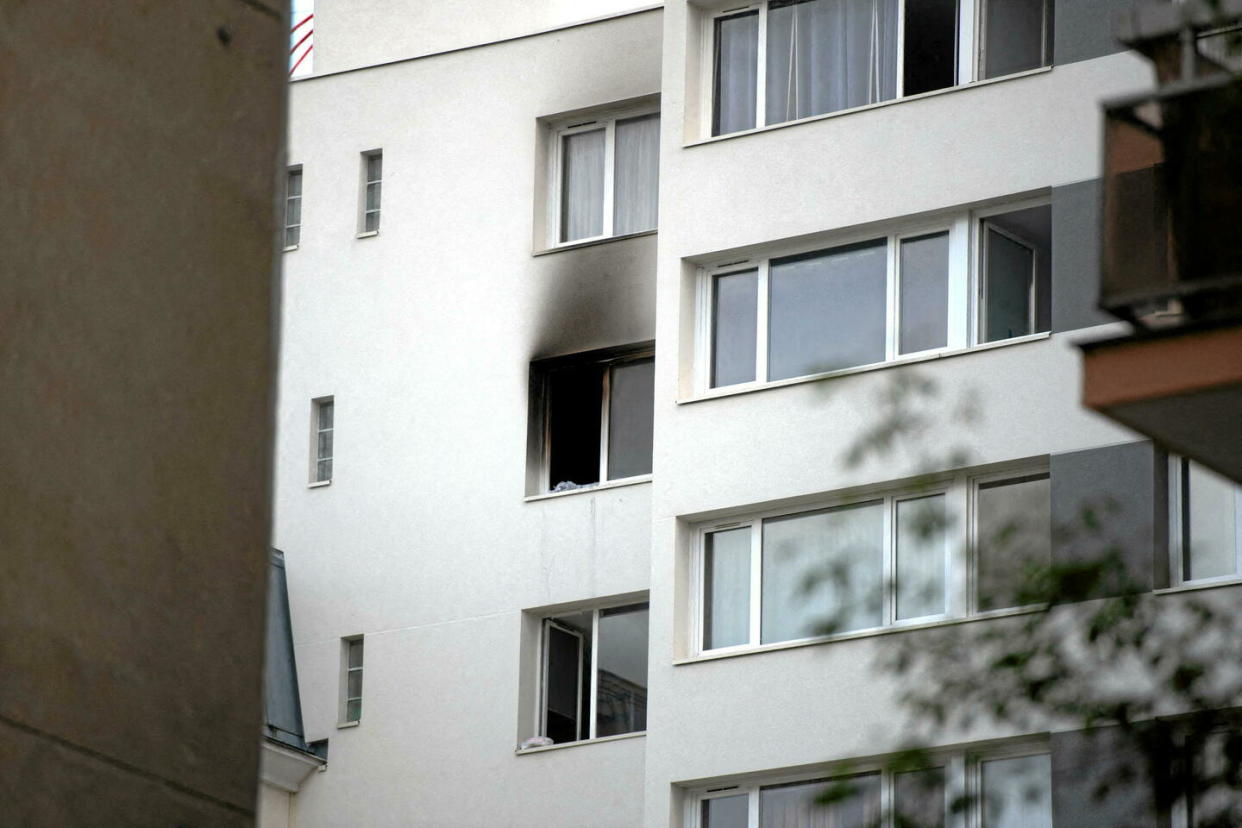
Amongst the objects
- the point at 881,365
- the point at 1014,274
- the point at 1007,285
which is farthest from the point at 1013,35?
the point at 881,365

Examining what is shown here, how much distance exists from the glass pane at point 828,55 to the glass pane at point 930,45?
177mm

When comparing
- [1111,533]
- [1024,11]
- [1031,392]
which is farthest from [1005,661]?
[1024,11]

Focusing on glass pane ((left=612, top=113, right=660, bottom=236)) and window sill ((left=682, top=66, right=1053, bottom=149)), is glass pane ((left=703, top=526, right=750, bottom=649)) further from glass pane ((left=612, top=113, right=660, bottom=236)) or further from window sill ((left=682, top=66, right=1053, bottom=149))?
glass pane ((left=612, top=113, right=660, bottom=236))

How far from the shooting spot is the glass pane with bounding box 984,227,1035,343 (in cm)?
2247

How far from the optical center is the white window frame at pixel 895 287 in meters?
22.4

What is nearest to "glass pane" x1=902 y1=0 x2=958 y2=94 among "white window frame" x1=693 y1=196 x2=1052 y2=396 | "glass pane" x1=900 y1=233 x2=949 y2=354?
"white window frame" x1=693 y1=196 x2=1052 y2=396

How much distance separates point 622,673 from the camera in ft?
84.8

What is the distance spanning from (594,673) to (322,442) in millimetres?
4790

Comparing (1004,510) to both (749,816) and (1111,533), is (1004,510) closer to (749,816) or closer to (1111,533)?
(1111,533)

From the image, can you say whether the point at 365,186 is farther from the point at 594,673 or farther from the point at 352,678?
the point at 594,673

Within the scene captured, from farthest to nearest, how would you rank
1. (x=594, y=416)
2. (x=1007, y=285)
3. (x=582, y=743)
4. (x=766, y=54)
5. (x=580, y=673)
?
(x=594, y=416) → (x=580, y=673) → (x=582, y=743) → (x=766, y=54) → (x=1007, y=285)

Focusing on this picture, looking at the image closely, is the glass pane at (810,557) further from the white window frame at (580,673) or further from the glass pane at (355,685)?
the glass pane at (355,685)

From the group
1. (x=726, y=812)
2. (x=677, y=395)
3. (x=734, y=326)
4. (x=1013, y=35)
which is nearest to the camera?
(x=726, y=812)

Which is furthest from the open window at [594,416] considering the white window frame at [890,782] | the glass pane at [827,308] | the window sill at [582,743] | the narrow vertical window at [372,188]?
the white window frame at [890,782]
